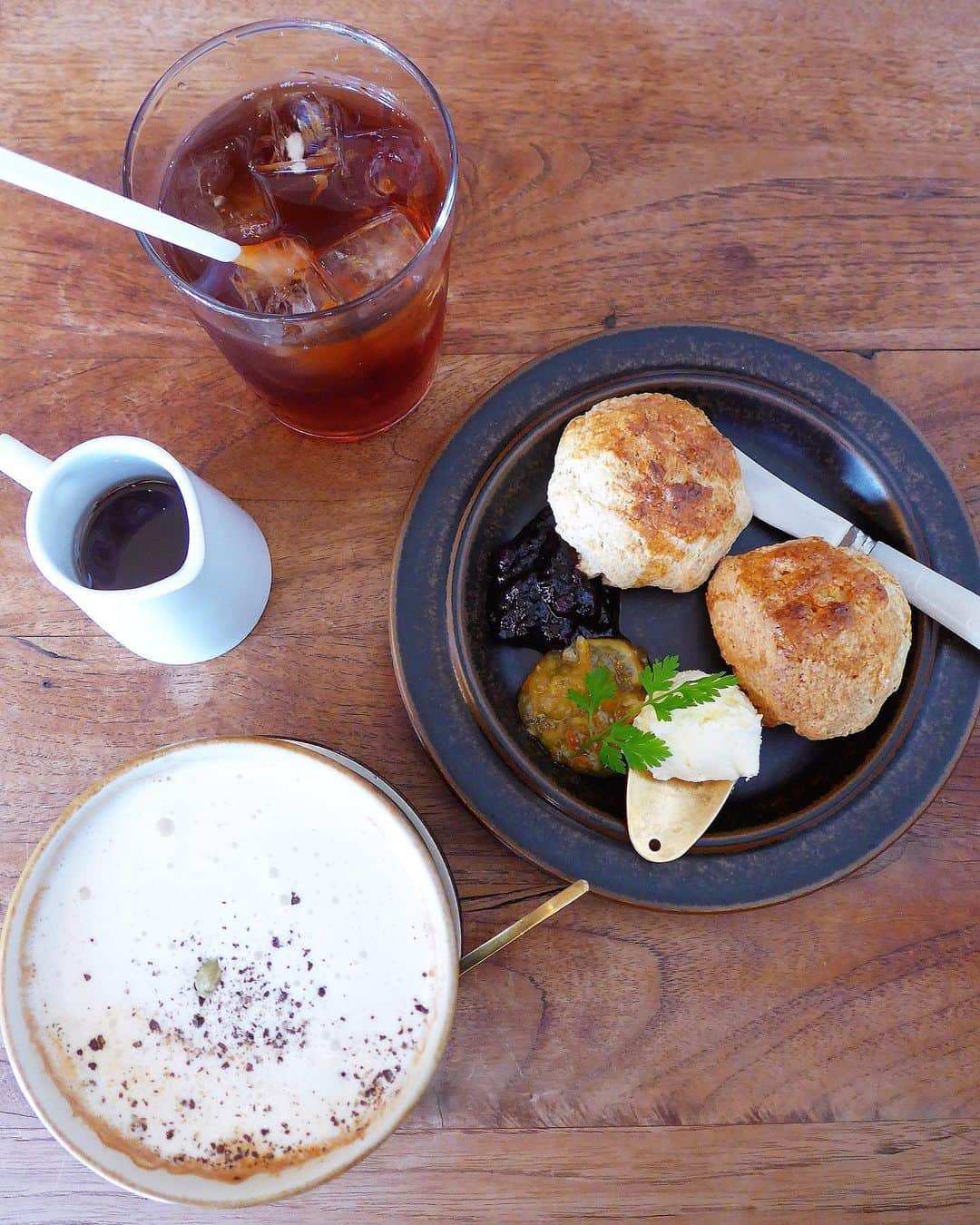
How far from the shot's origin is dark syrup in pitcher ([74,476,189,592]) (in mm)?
1189

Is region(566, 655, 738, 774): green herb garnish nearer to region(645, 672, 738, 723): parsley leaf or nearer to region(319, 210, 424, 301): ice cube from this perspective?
region(645, 672, 738, 723): parsley leaf

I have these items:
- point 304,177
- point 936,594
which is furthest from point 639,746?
point 304,177

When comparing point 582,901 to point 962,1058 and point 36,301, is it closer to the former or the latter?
point 962,1058

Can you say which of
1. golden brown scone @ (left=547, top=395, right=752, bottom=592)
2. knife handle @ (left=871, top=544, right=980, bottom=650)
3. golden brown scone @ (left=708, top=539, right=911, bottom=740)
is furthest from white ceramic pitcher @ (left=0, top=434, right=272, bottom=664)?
knife handle @ (left=871, top=544, right=980, bottom=650)

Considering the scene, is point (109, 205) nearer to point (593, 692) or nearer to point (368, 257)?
point (368, 257)

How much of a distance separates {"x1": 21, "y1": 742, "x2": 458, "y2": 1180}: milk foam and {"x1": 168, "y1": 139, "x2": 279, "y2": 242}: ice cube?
66 centimetres

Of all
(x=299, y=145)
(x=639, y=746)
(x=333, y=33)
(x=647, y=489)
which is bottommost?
(x=639, y=746)

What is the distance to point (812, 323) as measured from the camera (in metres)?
1.46

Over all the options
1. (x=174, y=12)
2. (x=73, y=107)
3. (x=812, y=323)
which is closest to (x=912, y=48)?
(x=812, y=323)

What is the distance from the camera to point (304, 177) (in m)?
1.15

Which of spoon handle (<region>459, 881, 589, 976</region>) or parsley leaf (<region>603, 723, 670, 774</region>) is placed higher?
parsley leaf (<region>603, 723, 670, 774</region>)

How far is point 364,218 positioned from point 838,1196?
1.56 meters

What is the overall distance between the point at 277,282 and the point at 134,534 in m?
0.39

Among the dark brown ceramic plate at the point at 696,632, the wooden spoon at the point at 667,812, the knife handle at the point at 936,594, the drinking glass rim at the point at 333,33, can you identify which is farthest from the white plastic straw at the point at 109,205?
the knife handle at the point at 936,594
